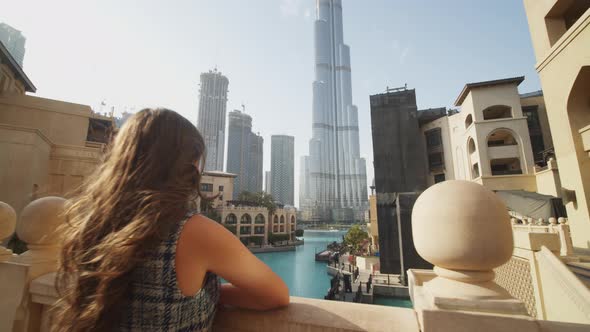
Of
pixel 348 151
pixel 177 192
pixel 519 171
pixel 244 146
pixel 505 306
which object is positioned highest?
pixel 348 151

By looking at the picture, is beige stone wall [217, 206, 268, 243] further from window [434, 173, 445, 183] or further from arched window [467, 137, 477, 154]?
arched window [467, 137, 477, 154]

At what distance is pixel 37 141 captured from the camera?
1206 cm

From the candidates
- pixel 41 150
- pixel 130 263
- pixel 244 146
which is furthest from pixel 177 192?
pixel 244 146

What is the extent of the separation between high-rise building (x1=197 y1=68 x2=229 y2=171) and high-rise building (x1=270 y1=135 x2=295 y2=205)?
→ 94.7ft

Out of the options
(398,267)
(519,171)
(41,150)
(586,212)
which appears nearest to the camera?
(586,212)

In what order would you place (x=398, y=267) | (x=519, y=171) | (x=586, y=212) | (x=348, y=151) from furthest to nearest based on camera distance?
1. (x=348, y=151)
2. (x=398, y=267)
3. (x=519, y=171)
4. (x=586, y=212)

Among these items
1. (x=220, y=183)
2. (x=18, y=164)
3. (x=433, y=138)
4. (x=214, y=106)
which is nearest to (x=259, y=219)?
(x=220, y=183)

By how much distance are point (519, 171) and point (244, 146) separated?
7482cm

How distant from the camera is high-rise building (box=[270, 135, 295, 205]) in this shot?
106875 millimetres

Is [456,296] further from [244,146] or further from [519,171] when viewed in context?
[244,146]

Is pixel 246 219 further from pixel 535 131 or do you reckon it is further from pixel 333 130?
pixel 333 130

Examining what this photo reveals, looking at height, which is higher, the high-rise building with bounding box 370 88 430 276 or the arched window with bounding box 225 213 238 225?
the high-rise building with bounding box 370 88 430 276

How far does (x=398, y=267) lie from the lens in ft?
58.5

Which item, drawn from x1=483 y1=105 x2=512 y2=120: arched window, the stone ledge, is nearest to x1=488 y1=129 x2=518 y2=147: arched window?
x1=483 y1=105 x2=512 y2=120: arched window
